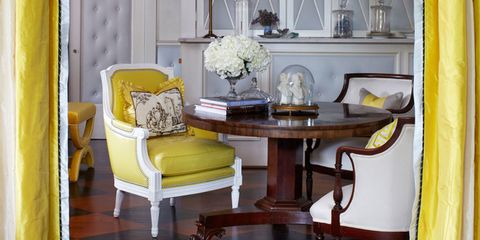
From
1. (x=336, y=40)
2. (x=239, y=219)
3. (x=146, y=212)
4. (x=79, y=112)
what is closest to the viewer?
(x=239, y=219)

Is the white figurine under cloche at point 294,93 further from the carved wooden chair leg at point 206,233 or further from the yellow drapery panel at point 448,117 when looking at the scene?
the yellow drapery panel at point 448,117

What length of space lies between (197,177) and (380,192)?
4.92 feet

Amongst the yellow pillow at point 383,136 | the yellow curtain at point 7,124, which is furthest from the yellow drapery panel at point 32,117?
the yellow pillow at point 383,136

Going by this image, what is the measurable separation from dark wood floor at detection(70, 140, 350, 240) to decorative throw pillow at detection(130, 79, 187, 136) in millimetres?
578

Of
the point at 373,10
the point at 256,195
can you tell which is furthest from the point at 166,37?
the point at 256,195

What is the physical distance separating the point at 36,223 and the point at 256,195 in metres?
3.20

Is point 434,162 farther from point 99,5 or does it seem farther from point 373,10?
point 99,5

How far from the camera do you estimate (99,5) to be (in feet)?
28.5

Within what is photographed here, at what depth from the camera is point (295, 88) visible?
4621 mm

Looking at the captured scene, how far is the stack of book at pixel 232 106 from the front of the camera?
457 centimetres

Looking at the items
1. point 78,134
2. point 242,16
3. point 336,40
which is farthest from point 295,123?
point 242,16

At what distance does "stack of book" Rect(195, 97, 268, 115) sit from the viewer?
15.0 feet

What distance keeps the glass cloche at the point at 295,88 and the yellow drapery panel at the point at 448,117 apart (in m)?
1.54

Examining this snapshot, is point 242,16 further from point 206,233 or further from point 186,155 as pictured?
point 206,233
